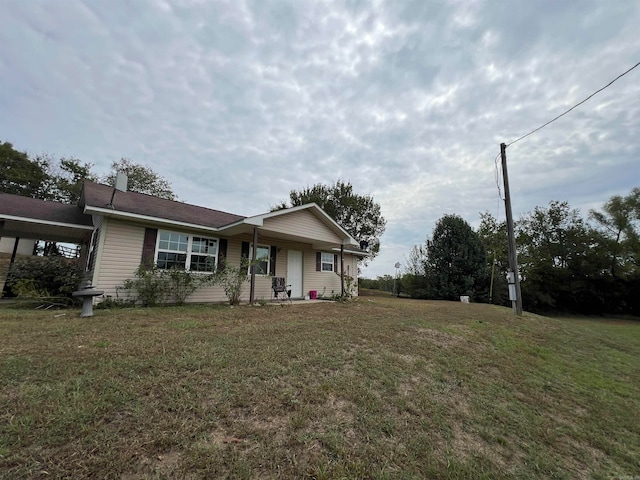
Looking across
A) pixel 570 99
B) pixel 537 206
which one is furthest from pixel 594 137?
pixel 537 206

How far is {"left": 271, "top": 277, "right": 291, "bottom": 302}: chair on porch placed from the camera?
1064 centimetres

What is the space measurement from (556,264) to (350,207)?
60.2ft

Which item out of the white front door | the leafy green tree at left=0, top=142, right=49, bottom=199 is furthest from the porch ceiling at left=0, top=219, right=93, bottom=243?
the leafy green tree at left=0, top=142, right=49, bottom=199

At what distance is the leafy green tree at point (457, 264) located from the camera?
19.0m

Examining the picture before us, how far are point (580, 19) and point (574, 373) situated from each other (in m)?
8.31

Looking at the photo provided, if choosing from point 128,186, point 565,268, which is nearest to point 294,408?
point 128,186

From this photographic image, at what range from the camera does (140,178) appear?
76.6 ft

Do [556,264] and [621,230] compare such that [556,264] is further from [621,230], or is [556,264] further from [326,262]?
[326,262]

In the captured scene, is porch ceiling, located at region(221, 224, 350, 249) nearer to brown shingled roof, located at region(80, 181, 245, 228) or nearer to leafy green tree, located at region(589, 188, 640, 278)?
brown shingled roof, located at region(80, 181, 245, 228)

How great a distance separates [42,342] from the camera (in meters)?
3.73

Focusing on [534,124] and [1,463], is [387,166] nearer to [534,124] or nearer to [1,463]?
Answer: [534,124]

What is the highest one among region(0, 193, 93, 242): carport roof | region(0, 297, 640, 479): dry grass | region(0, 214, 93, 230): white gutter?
region(0, 193, 93, 242): carport roof

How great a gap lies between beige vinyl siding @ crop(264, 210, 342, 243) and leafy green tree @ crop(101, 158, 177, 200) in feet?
58.0

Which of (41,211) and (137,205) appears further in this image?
(41,211)
